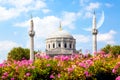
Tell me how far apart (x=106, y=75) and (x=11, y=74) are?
3.77m

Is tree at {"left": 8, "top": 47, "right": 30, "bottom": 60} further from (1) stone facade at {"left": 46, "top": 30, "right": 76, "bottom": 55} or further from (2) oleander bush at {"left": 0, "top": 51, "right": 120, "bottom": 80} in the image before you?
(2) oleander bush at {"left": 0, "top": 51, "right": 120, "bottom": 80}

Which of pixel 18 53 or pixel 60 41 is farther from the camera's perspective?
pixel 60 41

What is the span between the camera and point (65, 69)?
601 inches

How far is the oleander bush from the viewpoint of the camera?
14.7m

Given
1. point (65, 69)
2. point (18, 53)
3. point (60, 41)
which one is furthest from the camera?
point (60, 41)

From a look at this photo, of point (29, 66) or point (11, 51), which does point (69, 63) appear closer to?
point (29, 66)

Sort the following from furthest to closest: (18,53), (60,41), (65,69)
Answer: (60,41) < (18,53) < (65,69)

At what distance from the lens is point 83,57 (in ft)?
55.7

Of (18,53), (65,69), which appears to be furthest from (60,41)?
(65,69)

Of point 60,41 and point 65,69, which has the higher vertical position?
point 60,41

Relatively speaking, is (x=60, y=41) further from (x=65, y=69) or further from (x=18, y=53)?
(x=65, y=69)

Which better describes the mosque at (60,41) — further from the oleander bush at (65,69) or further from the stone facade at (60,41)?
the oleander bush at (65,69)

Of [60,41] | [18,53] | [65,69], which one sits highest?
[60,41]

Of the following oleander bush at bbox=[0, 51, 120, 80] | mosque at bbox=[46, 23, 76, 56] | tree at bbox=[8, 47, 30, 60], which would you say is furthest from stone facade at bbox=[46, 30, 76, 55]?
oleander bush at bbox=[0, 51, 120, 80]
